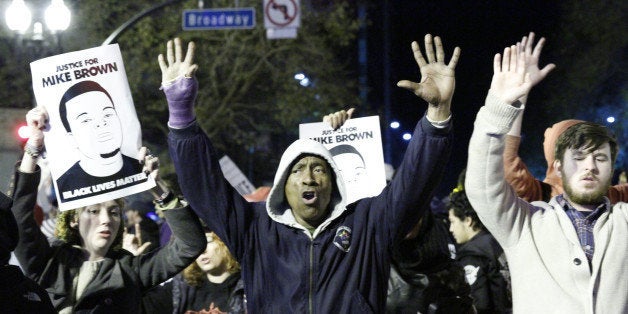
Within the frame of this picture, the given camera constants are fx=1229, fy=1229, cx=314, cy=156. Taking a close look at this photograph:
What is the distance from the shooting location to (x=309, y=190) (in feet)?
17.6

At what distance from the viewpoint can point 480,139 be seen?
5176 millimetres

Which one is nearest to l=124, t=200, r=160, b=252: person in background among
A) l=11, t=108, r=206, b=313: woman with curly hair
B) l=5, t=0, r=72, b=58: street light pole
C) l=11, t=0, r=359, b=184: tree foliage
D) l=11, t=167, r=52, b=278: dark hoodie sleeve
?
l=11, t=108, r=206, b=313: woman with curly hair

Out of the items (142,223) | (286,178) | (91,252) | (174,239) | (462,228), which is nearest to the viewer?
(286,178)

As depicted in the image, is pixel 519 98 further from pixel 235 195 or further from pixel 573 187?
pixel 235 195

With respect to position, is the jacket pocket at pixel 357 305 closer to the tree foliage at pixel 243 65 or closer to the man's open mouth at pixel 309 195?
the man's open mouth at pixel 309 195

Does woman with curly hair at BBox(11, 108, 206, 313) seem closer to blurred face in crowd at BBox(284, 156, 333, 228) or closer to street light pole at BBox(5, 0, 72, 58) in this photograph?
blurred face in crowd at BBox(284, 156, 333, 228)

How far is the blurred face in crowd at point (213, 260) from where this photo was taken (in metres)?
7.41

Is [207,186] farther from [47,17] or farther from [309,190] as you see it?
[47,17]

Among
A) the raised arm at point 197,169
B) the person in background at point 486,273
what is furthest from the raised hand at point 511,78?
the person in background at point 486,273

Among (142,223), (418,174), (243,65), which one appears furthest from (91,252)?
(243,65)

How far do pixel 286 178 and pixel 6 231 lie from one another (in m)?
1.31

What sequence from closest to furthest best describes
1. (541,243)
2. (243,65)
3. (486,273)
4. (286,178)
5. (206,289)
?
1. (541,243)
2. (286,178)
3. (206,289)
4. (486,273)
5. (243,65)

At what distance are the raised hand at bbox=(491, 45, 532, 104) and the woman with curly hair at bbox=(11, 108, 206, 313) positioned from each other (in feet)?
5.30

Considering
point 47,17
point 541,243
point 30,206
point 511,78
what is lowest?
point 541,243
